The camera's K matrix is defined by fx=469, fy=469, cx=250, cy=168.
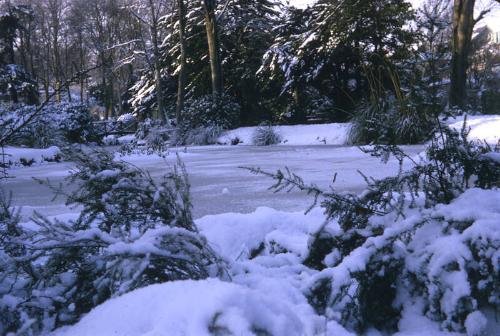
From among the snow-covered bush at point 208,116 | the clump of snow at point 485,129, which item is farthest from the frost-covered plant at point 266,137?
the clump of snow at point 485,129

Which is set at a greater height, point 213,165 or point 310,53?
point 310,53

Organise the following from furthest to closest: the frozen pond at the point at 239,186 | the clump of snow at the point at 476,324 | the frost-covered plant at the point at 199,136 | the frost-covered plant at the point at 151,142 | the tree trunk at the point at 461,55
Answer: the frost-covered plant at the point at 199,136 → the tree trunk at the point at 461,55 → the frost-covered plant at the point at 151,142 → the frozen pond at the point at 239,186 → the clump of snow at the point at 476,324

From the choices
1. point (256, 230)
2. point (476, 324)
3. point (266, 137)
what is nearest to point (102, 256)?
point (256, 230)

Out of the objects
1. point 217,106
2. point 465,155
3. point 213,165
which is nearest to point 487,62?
point 217,106

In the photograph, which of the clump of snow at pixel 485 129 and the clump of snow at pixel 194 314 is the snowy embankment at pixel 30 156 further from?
the clump of snow at pixel 194 314

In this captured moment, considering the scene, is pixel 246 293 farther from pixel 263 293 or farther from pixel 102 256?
pixel 102 256

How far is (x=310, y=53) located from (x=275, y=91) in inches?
121

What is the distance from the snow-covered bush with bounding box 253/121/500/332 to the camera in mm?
1551

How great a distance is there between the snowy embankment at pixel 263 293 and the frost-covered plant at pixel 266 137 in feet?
34.3

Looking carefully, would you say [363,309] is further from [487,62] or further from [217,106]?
[487,62]

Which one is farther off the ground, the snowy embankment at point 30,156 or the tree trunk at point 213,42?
the tree trunk at point 213,42

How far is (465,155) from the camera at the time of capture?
2098mm

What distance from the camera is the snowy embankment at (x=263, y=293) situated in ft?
3.87

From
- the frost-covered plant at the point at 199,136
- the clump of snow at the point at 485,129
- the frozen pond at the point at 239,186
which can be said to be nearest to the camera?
the frozen pond at the point at 239,186
